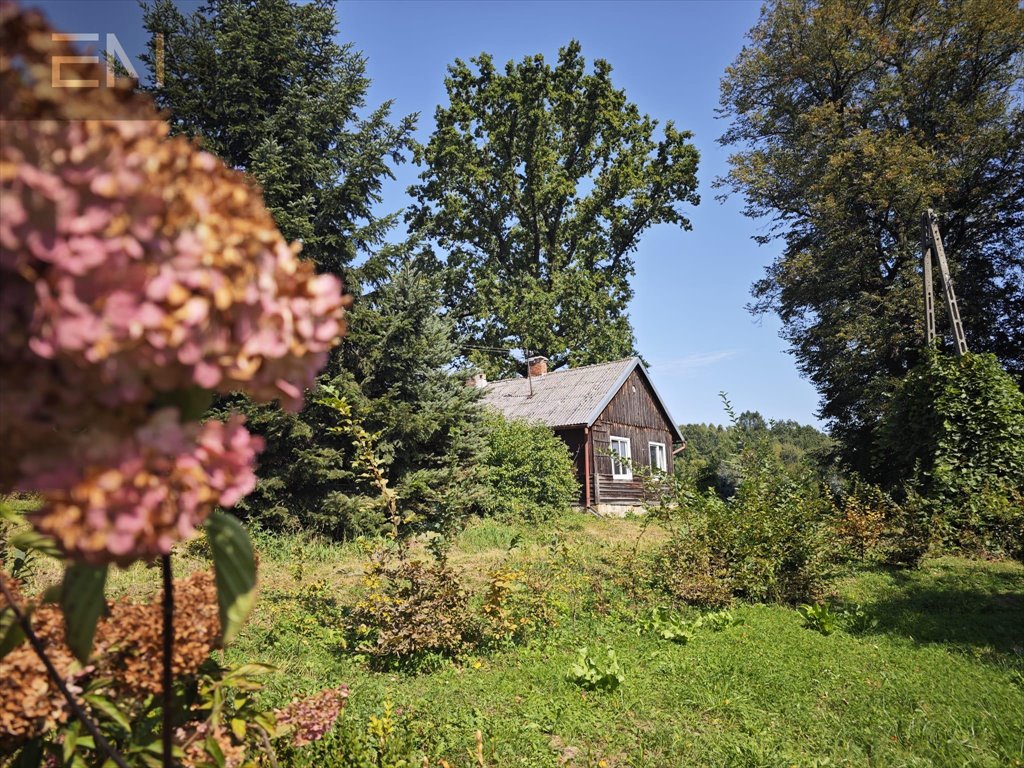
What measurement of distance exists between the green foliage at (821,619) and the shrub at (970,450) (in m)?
4.33

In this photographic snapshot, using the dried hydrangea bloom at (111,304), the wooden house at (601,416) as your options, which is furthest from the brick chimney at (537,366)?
the dried hydrangea bloom at (111,304)

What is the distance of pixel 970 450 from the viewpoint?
10.1 m

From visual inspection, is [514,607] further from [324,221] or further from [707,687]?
[324,221]

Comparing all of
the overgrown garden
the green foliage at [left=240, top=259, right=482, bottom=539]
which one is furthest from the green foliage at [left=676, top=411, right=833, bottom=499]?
the green foliage at [left=240, top=259, right=482, bottom=539]

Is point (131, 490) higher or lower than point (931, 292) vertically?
lower

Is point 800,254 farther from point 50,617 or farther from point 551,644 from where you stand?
point 50,617

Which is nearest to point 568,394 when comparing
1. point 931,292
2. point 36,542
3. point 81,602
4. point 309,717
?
point 931,292

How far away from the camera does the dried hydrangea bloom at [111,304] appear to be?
62cm

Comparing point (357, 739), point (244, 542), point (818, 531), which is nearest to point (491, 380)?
point (818, 531)

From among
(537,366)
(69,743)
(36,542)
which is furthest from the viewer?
(537,366)

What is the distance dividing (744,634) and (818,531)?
211cm

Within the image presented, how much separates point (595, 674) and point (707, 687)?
800mm

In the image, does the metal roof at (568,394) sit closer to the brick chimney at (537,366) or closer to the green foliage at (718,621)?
the brick chimney at (537,366)

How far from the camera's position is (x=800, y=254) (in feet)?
62.1
